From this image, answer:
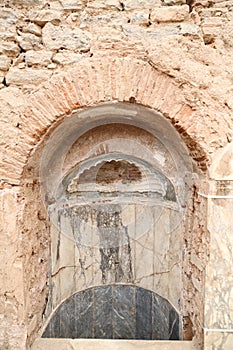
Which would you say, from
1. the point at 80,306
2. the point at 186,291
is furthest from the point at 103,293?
the point at 186,291

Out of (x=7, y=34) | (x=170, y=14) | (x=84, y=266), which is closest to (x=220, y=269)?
(x=84, y=266)

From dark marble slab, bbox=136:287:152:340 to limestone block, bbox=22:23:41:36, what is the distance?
2917 mm

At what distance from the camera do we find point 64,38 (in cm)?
231

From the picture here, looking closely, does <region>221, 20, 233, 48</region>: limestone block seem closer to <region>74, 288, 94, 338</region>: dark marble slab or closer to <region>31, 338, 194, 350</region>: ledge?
<region>31, 338, 194, 350</region>: ledge

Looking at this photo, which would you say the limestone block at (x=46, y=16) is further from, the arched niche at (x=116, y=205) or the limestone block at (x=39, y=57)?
the arched niche at (x=116, y=205)

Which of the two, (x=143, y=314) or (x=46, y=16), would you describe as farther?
(x=143, y=314)

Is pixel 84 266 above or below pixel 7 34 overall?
below

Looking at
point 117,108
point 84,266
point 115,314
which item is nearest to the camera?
point 117,108

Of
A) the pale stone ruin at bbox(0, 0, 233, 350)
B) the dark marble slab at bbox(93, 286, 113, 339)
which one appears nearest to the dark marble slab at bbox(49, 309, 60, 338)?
the pale stone ruin at bbox(0, 0, 233, 350)

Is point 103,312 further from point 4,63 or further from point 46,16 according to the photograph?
point 46,16

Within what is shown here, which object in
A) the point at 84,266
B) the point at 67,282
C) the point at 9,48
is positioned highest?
the point at 9,48

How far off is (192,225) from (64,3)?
2238 millimetres

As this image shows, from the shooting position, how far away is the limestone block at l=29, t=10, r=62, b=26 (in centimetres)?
232

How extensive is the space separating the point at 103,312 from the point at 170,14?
10.7 ft
